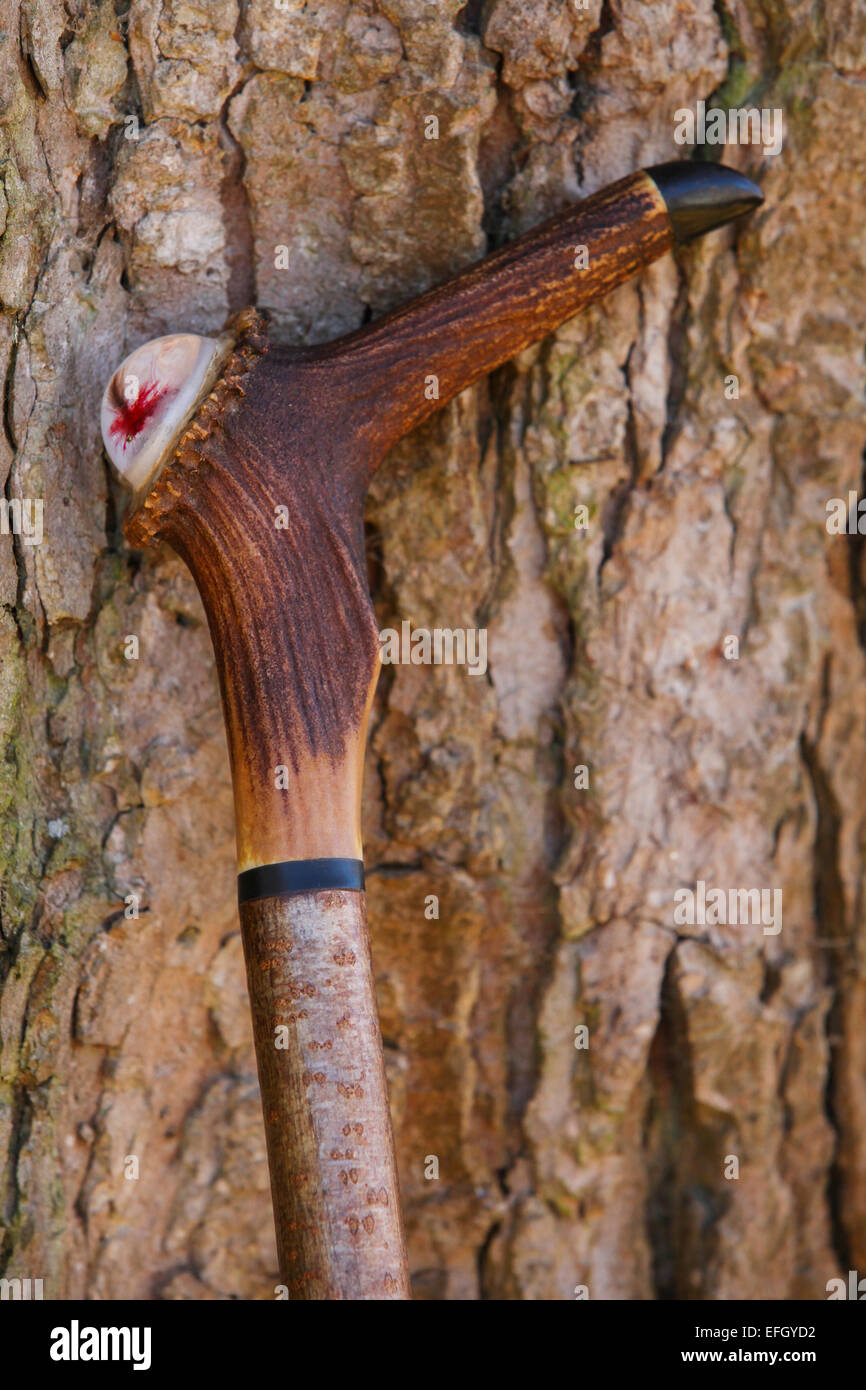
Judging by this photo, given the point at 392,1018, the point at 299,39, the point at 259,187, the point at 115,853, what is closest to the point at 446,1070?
the point at 392,1018

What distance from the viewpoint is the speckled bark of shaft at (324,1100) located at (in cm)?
148

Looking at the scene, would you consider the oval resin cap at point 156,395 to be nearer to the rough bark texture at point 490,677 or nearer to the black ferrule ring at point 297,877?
the rough bark texture at point 490,677

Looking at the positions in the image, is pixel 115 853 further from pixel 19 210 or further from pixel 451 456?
pixel 19 210

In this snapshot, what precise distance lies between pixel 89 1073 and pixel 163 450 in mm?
963

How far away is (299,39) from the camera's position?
1.74 meters

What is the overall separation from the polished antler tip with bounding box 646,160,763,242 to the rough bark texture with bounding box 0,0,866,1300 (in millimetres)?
142

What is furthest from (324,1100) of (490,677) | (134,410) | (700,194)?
(700,194)

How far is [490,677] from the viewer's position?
1.96 meters

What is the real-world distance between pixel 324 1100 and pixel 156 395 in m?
0.95

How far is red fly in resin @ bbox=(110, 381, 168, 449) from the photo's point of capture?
1579 millimetres

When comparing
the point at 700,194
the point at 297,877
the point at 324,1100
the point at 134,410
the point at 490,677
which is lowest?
the point at 324,1100

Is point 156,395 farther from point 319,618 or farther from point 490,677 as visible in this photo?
point 490,677

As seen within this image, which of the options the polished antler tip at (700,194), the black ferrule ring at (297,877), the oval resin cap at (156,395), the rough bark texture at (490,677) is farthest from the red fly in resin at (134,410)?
the polished antler tip at (700,194)

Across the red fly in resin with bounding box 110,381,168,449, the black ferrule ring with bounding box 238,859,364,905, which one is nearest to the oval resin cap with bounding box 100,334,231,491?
the red fly in resin with bounding box 110,381,168,449
